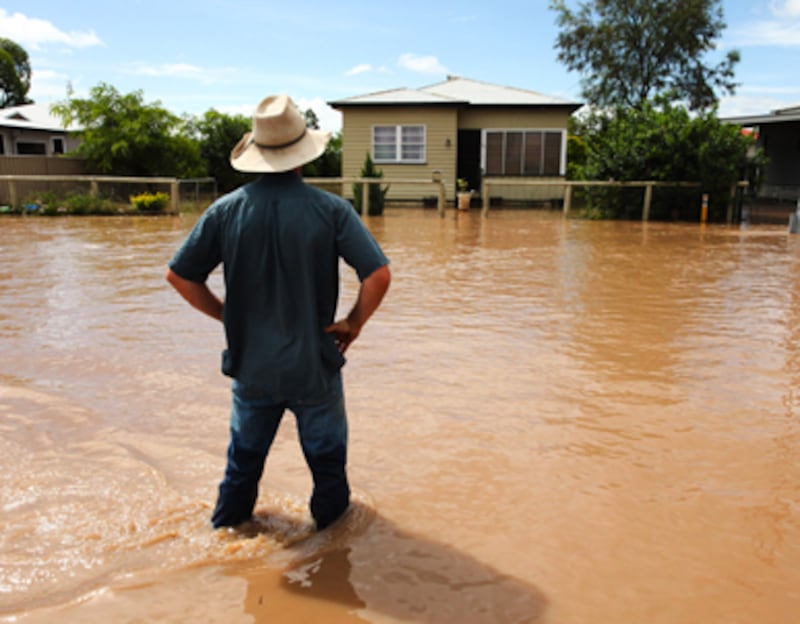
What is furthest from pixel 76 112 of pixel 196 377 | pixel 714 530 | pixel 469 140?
pixel 714 530

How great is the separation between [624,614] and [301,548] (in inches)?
51.8

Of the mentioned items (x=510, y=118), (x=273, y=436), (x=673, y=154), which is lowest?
(x=273, y=436)

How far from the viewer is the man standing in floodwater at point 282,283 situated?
2863mm

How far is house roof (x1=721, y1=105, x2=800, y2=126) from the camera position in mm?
24545

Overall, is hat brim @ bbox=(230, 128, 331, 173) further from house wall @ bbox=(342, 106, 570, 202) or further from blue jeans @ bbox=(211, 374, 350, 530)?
house wall @ bbox=(342, 106, 570, 202)

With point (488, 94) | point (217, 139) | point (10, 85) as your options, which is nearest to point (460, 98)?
point (488, 94)

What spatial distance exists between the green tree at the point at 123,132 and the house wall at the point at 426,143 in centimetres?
594

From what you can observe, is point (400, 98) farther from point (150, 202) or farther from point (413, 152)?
point (150, 202)

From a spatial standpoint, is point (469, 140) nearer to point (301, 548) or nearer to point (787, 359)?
point (787, 359)

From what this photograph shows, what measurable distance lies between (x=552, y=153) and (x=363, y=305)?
22.5m

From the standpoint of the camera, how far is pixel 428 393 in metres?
5.19

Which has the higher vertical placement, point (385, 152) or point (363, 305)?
point (385, 152)

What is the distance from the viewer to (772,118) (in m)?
25.2

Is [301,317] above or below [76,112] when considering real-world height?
below
